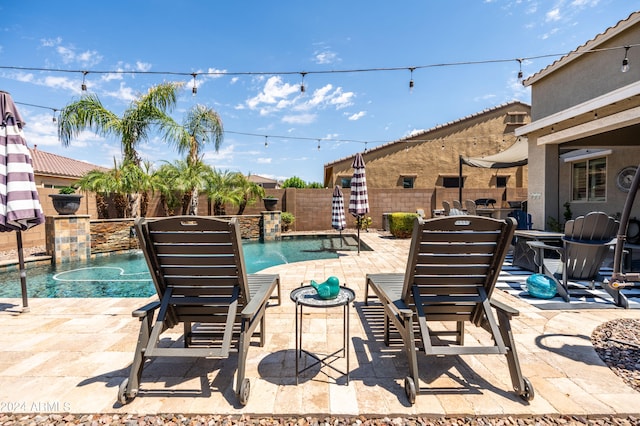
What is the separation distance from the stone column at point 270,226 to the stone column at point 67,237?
5.82m

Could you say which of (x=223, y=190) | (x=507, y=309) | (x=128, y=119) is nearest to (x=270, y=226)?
(x=223, y=190)

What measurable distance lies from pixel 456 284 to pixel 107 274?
7558mm

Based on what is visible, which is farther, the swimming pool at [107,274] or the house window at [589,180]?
the house window at [589,180]

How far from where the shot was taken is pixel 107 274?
694 cm

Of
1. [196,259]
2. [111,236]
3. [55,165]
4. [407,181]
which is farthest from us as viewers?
[55,165]

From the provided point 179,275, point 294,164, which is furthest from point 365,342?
point 294,164

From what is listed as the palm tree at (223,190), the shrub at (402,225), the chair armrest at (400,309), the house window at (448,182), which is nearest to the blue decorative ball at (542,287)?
the chair armrest at (400,309)

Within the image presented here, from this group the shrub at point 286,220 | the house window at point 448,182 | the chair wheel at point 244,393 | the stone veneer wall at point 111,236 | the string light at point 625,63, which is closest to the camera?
the chair wheel at point 244,393

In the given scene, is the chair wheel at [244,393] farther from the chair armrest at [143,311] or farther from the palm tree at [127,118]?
the palm tree at [127,118]

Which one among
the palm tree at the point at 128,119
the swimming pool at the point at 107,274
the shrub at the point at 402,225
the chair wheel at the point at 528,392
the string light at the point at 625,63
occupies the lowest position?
the swimming pool at the point at 107,274

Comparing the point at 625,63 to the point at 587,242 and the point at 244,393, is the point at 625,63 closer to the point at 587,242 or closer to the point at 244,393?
the point at 587,242

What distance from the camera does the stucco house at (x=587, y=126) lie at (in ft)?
18.2

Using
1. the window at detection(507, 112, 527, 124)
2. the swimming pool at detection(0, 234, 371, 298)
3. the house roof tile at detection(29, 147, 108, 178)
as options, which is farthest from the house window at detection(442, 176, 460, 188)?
the house roof tile at detection(29, 147, 108, 178)

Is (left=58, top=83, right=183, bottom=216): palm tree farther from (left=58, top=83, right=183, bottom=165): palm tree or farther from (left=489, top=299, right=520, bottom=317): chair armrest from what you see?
(left=489, top=299, right=520, bottom=317): chair armrest
